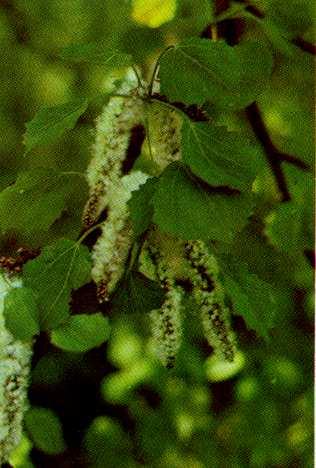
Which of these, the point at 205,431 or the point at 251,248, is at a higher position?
the point at 251,248

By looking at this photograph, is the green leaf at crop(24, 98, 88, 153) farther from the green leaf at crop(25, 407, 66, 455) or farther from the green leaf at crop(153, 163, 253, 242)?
the green leaf at crop(25, 407, 66, 455)

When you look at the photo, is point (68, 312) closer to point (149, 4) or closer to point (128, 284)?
point (128, 284)

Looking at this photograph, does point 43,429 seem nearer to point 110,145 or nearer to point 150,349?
point 150,349

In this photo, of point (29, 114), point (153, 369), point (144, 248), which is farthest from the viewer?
point (153, 369)

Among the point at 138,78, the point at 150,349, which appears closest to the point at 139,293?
the point at 138,78

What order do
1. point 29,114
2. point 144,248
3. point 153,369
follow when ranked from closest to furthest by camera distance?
point 144,248
point 29,114
point 153,369

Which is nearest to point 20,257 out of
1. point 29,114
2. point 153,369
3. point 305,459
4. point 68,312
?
point 68,312
